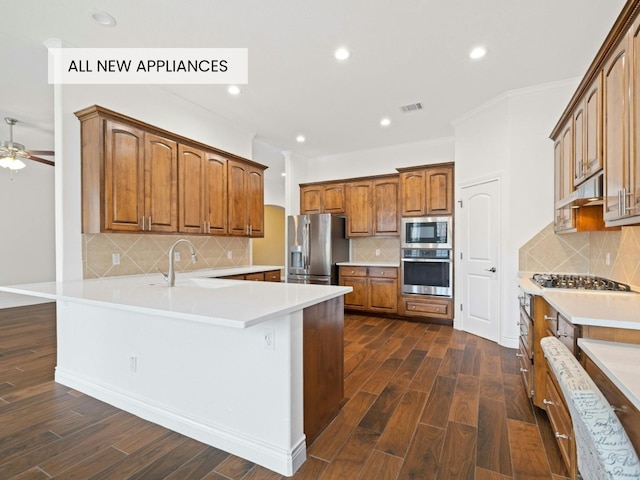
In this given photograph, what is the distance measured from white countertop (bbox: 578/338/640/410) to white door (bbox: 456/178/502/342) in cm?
272

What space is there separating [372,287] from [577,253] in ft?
8.92

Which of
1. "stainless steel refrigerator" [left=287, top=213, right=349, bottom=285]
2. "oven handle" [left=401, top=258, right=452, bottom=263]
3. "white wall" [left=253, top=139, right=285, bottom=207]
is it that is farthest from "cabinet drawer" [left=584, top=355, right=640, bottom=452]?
"white wall" [left=253, top=139, right=285, bottom=207]

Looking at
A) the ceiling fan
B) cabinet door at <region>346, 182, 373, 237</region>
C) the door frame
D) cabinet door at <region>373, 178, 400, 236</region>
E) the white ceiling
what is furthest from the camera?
cabinet door at <region>346, 182, 373, 237</region>

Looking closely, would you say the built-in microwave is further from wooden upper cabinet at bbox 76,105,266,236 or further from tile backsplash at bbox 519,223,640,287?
wooden upper cabinet at bbox 76,105,266,236

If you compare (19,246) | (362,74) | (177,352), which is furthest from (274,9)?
(19,246)

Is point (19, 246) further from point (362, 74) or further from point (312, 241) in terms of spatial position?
point (362, 74)

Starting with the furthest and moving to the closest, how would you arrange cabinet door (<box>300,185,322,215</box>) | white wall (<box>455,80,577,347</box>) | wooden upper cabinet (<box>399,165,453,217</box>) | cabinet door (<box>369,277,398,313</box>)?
1. cabinet door (<box>300,185,322,215</box>)
2. cabinet door (<box>369,277,398,313</box>)
3. wooden upper cabinet (<box>399,165,453,217</box>)
4. white wall (<box>455,80,577,347</box>)

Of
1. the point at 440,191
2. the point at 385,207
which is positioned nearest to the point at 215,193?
the point at 385,207

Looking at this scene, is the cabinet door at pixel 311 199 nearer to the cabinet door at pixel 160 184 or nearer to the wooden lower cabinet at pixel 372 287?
the wooden lower cabinet at pixel 372 287

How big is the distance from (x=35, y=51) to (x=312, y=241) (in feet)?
13.1

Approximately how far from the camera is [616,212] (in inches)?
67.0

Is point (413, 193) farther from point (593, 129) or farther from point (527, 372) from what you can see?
point (527, 372)

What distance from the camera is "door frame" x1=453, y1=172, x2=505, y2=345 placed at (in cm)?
369

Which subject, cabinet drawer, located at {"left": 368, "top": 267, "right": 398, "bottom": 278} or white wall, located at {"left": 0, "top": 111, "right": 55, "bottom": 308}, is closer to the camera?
cabinet drawer, located at {"left": 368, "top": 267, "right": 398, "bottom": 278}
